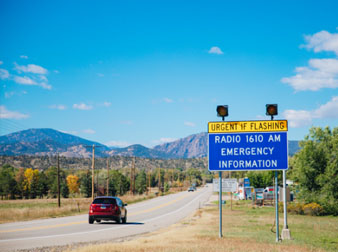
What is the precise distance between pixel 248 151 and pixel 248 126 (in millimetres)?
973

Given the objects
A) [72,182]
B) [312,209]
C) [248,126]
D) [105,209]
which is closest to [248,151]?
[248,126]

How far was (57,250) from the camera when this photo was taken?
13.4 metres

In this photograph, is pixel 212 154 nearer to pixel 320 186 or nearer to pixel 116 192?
pixel 320 186

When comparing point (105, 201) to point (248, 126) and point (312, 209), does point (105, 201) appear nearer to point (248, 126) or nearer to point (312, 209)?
point (248, 126)

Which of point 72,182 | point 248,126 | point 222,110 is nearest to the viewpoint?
point 248,126

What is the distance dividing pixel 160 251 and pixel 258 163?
228 inches

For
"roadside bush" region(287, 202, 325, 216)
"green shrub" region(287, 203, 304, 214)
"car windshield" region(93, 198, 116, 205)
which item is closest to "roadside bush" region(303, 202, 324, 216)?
"roadside bush" region(287, 202, 325, 216)

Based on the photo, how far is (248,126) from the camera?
1602 cm

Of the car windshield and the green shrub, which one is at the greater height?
the car windshield

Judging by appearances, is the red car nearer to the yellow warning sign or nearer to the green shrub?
the yellow warning sign

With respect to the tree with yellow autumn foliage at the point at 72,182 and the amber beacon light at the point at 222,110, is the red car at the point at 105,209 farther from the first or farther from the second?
the tree with yellow autumn foliage at the point at 72,182

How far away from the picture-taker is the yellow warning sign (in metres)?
15.8

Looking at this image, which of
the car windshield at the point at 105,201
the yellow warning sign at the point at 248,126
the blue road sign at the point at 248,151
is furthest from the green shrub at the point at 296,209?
the yellow warning sign at the point at 248,126

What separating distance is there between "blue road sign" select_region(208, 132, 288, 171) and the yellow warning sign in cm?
15
